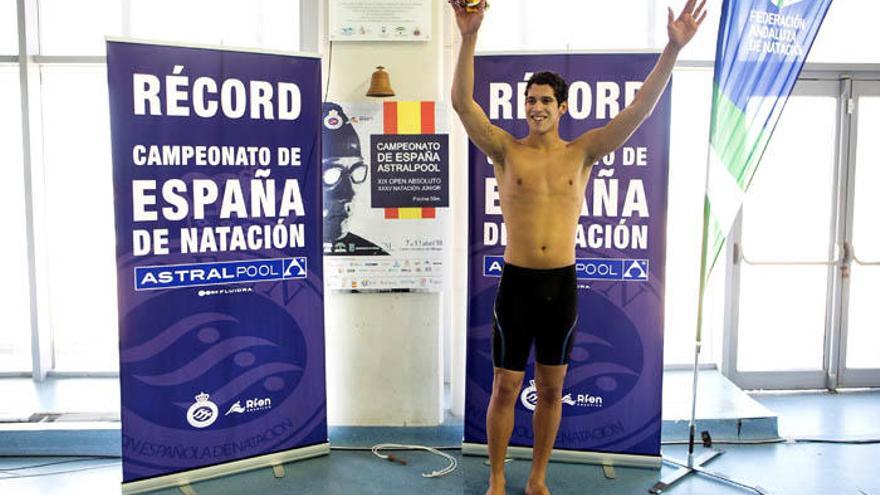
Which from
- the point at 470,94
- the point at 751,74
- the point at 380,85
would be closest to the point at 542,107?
the point at 470,94

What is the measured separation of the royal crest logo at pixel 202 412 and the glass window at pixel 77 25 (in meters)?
2.39

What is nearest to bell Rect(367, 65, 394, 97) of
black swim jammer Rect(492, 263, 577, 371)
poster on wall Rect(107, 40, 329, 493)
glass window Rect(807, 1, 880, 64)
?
poster on wall Rect(107, 40, 329, 493)

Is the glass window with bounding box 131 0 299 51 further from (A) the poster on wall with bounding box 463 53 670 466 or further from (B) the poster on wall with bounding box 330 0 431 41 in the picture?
(A) the poster on wall with bounding box 463 53 670 466

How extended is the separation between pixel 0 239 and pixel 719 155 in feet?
14.1

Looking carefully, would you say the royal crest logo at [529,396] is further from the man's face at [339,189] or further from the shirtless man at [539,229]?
the man's face at [339,189]

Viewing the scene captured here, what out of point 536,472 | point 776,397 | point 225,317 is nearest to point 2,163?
point 225,317

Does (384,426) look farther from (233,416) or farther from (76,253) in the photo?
(76,253)

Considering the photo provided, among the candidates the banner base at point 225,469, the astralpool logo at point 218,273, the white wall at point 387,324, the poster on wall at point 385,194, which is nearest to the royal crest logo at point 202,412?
the banner base at point 225,469

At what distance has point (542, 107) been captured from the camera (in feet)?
9.49

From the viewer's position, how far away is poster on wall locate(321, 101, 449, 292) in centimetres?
377

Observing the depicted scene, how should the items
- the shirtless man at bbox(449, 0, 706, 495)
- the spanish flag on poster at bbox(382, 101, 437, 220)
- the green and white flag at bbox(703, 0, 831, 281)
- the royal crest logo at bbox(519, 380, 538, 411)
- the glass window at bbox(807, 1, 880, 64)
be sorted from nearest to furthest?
the shirtless man at bbox(449, 0, 706, 495) → the green and white flag at bbox(703, 0, 831, 281) → the royal crest logo at bbox(519, 380, 538, 411) → the spanish flag on poster at bbox(382, 101, 437, 220) → the glass window at bbox(807, 1, 880, 64)

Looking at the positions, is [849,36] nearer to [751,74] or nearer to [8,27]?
[751,74]

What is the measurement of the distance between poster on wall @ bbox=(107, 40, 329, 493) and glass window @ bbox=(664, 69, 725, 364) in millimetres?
2434

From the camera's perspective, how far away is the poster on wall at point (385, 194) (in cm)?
377
